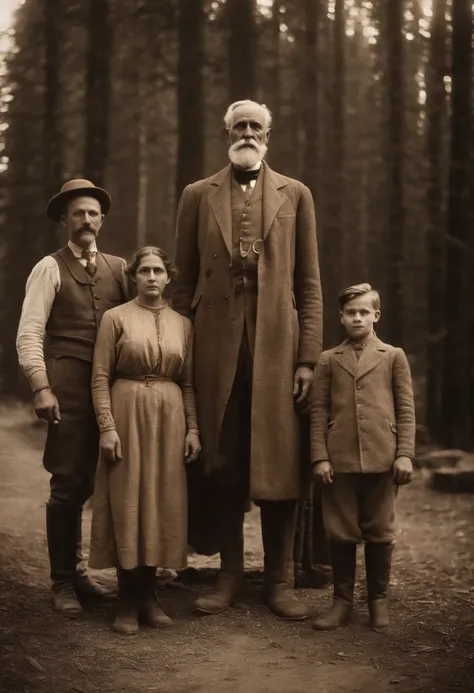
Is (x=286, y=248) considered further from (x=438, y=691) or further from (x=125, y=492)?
(x=438, y=691)

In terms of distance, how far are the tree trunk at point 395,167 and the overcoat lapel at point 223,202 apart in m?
4.10

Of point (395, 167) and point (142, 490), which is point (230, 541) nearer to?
point (142, 490)

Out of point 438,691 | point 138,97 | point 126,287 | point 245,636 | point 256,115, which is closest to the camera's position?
point 438,691

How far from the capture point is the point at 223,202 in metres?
3.81

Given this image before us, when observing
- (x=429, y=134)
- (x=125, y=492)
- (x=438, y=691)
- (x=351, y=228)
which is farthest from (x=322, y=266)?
(x=438, y=691)

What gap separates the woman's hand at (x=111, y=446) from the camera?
3.48m

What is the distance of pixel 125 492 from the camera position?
11.5 feet

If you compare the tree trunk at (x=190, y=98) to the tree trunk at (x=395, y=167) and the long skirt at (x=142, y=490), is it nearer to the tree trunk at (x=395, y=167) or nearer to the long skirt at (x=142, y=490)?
the tree trunk at (x=395, y=167)

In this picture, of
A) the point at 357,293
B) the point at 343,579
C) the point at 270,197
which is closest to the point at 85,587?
the point at 343,579

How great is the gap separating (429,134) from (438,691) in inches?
218

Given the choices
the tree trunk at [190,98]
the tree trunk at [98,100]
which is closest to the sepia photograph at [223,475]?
the tree trunk at [98,100]

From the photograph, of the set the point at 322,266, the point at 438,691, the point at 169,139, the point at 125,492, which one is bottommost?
the point at 438,691

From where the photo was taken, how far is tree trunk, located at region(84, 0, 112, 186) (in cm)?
727

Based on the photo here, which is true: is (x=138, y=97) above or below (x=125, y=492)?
above
